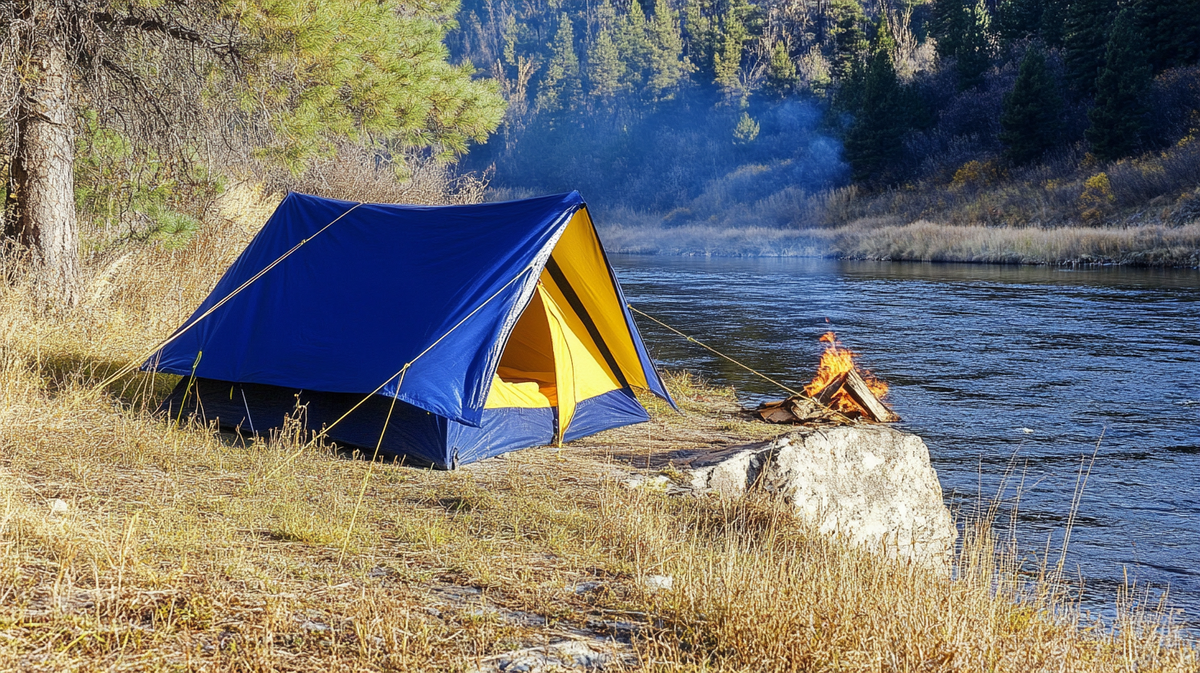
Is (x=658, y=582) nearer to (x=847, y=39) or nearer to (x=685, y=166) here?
(x=847, y=39)

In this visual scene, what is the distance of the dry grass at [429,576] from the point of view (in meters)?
3.32

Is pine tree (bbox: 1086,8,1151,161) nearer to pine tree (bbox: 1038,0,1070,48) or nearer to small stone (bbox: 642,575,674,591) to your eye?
pine tree (bbox: 1038,0,1070,48)

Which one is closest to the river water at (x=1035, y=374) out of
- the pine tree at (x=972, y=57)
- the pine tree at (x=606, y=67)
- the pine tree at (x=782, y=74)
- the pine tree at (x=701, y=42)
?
the pine tree at (x=972, y=57)

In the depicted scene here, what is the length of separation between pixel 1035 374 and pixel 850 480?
6.90m

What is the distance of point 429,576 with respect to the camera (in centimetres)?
414

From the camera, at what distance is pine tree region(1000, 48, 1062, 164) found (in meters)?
40.1

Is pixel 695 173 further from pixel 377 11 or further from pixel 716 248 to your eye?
pixel 377 11

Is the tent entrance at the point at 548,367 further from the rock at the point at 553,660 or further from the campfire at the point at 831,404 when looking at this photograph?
the rock at the point at 553,660

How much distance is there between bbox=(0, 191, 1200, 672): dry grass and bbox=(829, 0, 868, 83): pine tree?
53.2 metres

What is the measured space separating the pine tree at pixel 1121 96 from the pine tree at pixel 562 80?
45826mm

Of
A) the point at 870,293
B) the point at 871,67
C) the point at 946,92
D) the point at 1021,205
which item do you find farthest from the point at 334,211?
the point at 946,92

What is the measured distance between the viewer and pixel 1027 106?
132ft

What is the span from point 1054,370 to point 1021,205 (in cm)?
2769

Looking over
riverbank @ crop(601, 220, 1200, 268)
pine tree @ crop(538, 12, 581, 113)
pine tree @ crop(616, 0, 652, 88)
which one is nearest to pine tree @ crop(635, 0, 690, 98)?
pine tree @ crop(616, 0, 652, 88)
